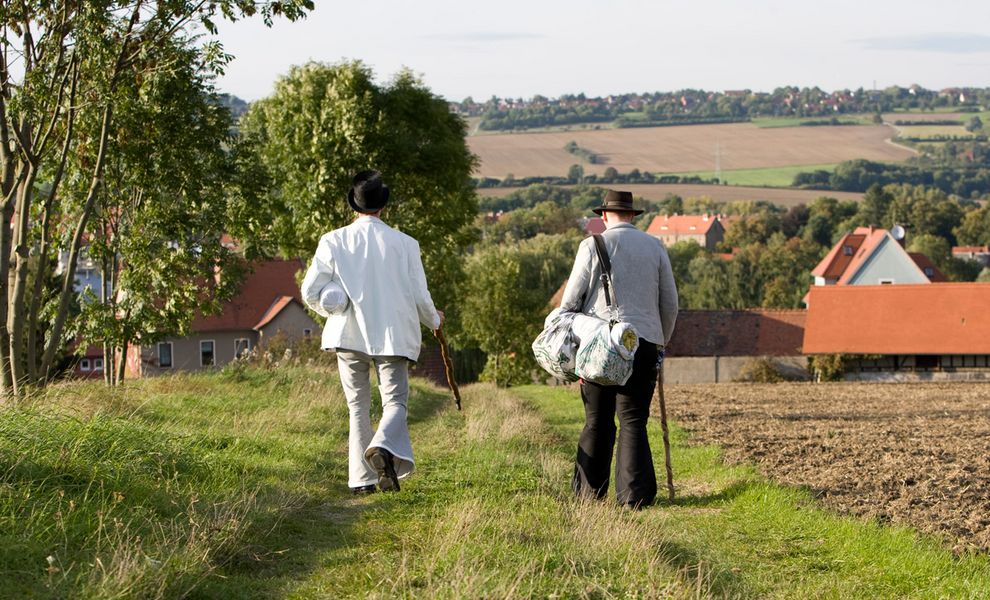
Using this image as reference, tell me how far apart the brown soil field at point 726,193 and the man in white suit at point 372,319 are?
170 metres

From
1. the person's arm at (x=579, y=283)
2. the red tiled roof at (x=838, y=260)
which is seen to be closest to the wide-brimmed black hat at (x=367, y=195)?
the person's arm at (x=579, y=283)

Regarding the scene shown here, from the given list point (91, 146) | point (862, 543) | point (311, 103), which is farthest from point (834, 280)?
point (862, 543)

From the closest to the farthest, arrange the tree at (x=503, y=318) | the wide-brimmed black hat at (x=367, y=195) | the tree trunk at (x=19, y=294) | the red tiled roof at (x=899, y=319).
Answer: the wide-brimmed black hat at (x=367, y=195) < the tree trunk at (x=19, y=294) < the red tiled roof at (x=899, y=319) < the tree at (x=503, y=318)

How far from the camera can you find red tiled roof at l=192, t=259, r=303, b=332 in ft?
224

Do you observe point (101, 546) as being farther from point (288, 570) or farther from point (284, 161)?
point (284, 161)

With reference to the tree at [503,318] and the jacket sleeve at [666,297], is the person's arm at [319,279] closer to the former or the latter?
the jacket sleeve at [666,297]

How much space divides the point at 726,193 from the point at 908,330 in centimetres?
14030

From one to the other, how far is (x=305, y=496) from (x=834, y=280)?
98.1 meters

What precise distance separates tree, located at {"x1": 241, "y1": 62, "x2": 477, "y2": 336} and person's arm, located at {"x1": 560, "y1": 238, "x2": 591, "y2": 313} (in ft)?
83.8

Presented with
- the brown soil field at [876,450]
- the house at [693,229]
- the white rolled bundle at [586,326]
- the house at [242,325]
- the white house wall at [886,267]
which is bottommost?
the house at [693,229]

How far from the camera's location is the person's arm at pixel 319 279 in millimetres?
8461

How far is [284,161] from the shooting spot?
117 feet

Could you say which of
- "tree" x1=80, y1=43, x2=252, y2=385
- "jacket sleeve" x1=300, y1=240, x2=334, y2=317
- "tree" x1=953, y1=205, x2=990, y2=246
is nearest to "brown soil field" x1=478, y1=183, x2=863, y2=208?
"tree" x1=953, y1=205, x2=990, y2=246

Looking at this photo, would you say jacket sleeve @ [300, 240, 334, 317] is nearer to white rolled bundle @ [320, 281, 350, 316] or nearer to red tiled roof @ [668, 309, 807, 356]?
white rolled bundle @ [320, 281, 350, 316]
